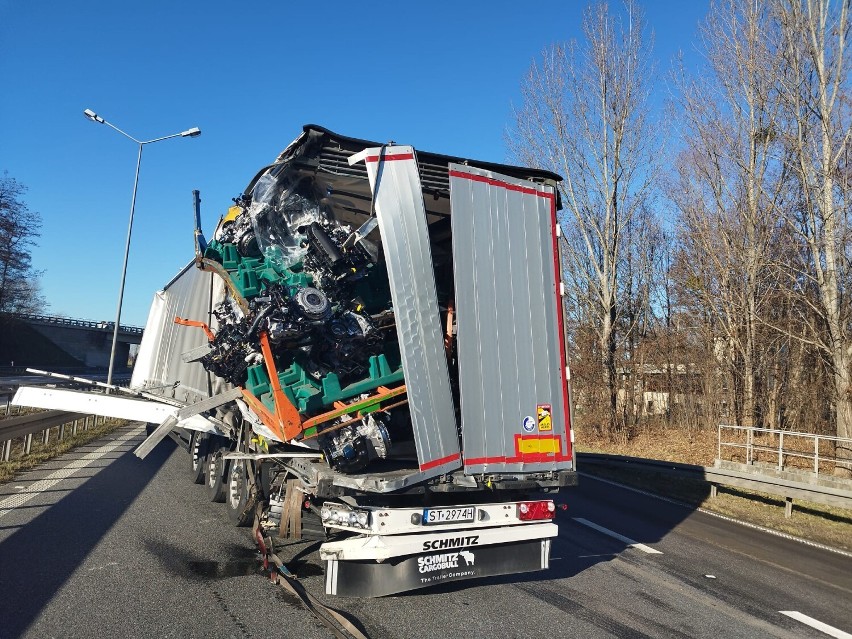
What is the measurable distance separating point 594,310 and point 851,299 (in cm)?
892

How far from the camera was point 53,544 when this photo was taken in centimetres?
600

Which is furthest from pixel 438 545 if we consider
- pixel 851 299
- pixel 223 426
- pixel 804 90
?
pixel 804 90

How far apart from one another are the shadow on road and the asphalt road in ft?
0.05

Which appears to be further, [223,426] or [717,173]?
[717,173]

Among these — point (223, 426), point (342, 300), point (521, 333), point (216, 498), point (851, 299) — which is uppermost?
point (851, 299)

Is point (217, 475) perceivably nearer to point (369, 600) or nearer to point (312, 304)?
point (369, 600)

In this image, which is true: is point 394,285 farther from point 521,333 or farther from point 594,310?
point 594,310

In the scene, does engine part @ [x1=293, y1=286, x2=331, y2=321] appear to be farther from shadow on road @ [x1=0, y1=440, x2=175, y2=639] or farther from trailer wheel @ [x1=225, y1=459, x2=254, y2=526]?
shadow on road @ [x1=0, y1=440, x2=175, y2=639]

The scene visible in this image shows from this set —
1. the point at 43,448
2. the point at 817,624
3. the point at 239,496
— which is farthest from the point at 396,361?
the point at 43,448

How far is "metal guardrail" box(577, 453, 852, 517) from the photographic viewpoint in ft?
29.6

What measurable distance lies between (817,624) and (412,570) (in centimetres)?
Answer: 342

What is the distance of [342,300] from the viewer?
568 centimetres

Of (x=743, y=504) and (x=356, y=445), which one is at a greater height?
(x=356, y=445)

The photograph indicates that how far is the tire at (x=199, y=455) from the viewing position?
893cm
